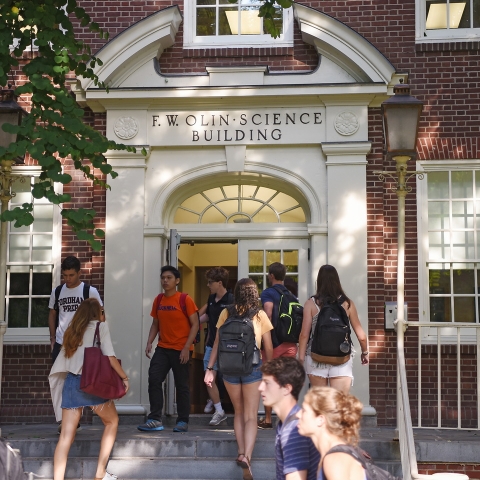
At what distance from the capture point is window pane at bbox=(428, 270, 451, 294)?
435 inches

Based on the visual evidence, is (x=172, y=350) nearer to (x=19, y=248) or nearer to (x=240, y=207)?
(x=240, y=207)

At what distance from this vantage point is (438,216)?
11.2 metres

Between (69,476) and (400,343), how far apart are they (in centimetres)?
328

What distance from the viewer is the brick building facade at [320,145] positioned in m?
10.9

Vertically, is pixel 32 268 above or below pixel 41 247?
below

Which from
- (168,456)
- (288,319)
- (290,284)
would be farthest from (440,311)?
(168,456)

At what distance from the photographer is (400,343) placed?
870cm

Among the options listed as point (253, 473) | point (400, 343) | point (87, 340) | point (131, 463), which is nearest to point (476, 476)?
point (400, 343)

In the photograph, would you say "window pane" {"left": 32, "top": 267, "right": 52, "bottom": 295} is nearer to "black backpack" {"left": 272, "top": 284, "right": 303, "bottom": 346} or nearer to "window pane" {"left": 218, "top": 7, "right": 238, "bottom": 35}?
"black backpack" {"left": 272, "top": 284, "right": 303, "bottom": 346}

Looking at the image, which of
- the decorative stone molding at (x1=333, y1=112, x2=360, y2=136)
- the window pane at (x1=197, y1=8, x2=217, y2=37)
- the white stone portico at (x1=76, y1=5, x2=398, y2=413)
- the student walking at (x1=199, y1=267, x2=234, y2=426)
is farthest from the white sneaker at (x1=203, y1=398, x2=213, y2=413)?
the window pane at (x1=197, y1=8, x2=217, y2=37)

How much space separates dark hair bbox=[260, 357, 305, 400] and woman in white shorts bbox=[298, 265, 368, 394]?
8.79ft

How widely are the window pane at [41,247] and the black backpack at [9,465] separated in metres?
6.10

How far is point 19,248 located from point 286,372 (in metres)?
6.83

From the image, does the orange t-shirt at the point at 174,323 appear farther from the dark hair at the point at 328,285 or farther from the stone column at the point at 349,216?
the stone column at the point at 349,216
